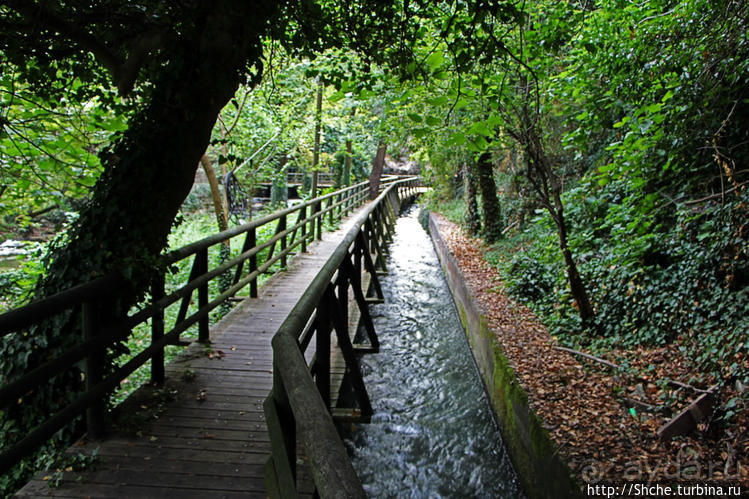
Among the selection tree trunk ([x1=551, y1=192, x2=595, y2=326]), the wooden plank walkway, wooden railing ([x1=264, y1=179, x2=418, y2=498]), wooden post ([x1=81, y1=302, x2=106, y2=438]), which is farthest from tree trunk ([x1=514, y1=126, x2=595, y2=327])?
wooden post ([x1=81, y1=302, x2=106, y2=438])

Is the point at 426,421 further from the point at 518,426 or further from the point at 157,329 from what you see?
the point at 157,329

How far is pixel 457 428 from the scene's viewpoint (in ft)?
15.9

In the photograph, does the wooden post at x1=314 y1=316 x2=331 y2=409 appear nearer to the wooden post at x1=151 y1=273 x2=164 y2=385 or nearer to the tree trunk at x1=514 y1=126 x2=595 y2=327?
the wooden post at x1=151 y1=273 x2=164 y2=385

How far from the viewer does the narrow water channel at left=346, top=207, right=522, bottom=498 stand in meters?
4.08

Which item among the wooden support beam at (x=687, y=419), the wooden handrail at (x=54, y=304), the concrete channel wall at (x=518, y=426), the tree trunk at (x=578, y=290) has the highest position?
the wooden handrail at (x=54, y=304)

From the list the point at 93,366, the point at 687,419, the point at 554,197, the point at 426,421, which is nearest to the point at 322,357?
the point at 93,366

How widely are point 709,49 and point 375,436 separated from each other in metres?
4.85

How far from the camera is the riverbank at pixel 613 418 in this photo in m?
2.95

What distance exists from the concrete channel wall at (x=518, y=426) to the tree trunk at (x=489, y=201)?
15.4 ft

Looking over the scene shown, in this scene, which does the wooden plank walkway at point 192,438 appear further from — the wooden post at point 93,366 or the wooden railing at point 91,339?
the wooden railing at point 91,339

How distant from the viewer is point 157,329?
3.51m

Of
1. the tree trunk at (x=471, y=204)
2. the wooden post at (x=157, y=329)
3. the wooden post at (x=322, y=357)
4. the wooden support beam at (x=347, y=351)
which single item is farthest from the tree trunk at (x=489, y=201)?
the wooden post at (x=157, y=329)

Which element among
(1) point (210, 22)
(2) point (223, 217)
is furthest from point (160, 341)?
(2) point (223, 217)

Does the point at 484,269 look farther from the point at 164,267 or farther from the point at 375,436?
the point at 164,267
